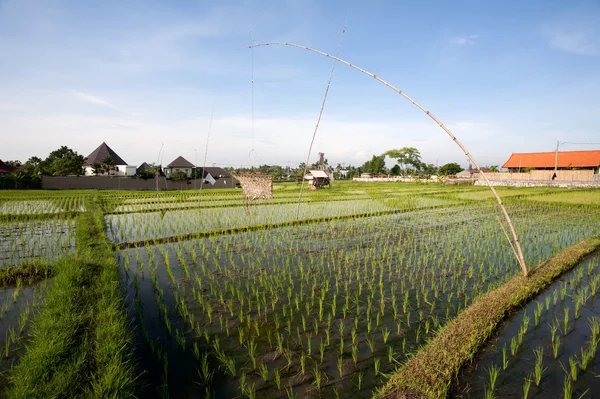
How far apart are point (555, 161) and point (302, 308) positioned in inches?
1527

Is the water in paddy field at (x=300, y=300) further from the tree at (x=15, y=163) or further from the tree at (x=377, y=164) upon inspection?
the tree at (x=377, y=164)

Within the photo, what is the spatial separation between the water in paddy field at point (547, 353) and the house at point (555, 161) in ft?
103

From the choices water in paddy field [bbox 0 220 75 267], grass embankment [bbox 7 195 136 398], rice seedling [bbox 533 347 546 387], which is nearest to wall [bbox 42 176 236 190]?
water in paddy field [bbox 0 220 75 267]

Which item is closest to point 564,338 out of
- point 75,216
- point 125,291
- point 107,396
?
point 107,396

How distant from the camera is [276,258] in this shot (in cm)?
556

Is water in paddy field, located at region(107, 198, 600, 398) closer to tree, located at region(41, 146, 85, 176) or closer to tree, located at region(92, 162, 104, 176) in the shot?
tree, located at region(41, 146, 85, 176)

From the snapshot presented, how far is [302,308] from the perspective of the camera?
358 centimetres

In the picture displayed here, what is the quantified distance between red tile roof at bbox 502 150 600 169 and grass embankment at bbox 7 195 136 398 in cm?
3863

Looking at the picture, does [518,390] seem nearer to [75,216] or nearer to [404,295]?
[404,295]

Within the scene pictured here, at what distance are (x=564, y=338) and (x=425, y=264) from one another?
7.61 feet

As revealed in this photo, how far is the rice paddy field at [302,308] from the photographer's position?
2.39 m

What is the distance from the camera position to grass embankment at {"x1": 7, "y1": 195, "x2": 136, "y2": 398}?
6.83 feet

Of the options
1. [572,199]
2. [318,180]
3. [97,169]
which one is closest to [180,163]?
[97,169]

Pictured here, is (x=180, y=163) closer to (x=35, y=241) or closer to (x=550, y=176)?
(x=35, y=241)
